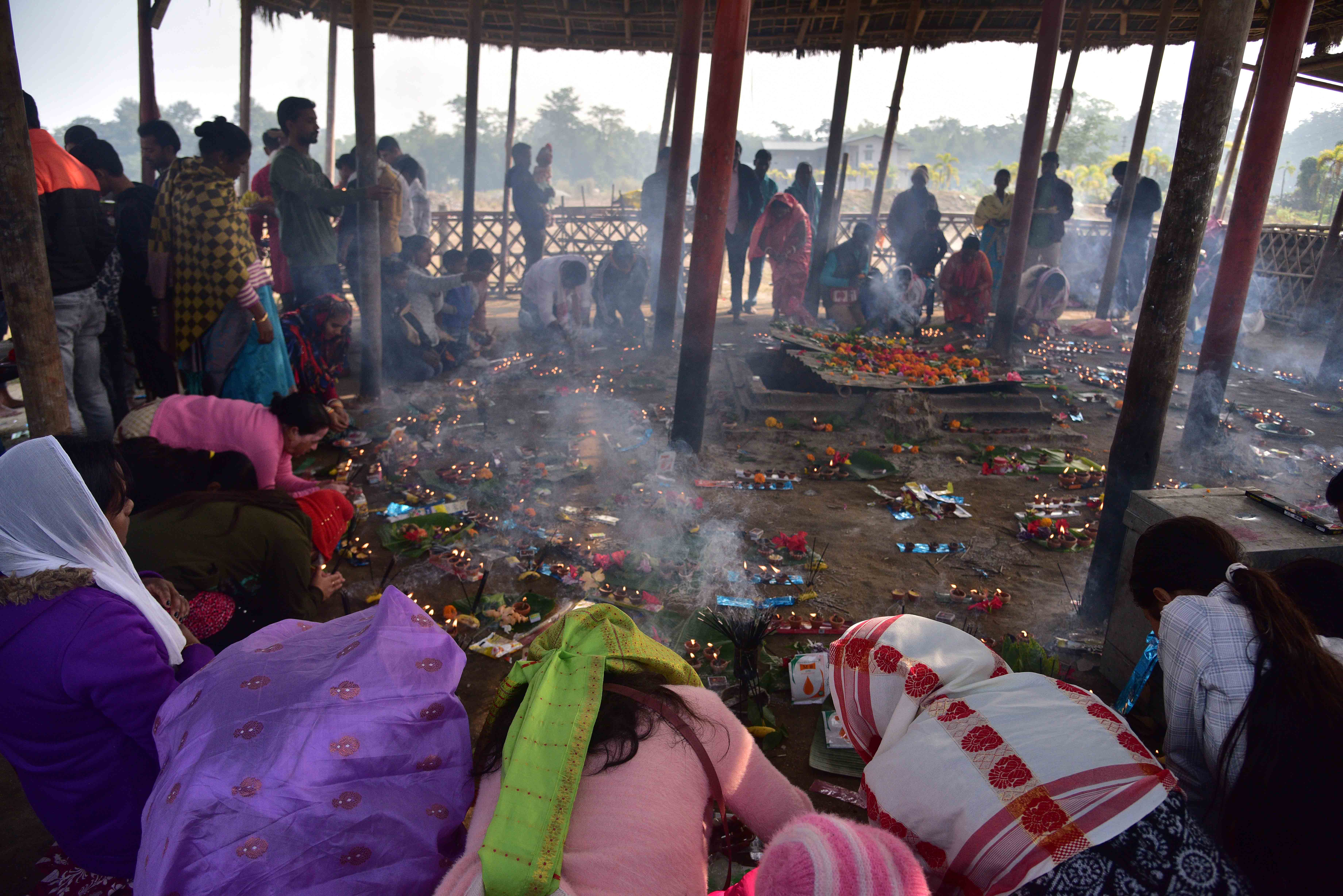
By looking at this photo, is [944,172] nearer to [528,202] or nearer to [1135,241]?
[1135,241]

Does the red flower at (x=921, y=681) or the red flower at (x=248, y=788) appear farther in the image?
the red flower at (x=921, y=681)

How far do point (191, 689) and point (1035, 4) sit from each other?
13286mm

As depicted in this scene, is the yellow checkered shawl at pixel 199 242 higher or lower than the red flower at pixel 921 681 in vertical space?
higher

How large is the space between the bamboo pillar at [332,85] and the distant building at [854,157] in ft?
139

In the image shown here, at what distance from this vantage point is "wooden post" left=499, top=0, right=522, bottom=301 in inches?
434

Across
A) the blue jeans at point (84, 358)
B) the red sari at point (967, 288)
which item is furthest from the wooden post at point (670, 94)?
the blue jeans at point (84, 358)

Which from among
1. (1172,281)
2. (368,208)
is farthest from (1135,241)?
(368,208)

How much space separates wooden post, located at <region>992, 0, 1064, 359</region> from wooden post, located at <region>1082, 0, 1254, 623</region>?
5280 millimetres

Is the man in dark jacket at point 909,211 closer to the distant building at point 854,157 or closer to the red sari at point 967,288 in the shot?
the red sari at point 967,288

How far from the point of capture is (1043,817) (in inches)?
54.7

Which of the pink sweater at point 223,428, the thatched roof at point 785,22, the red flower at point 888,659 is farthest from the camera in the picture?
the thatched roof at point 785,22

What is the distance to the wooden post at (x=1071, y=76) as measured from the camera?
11086mm

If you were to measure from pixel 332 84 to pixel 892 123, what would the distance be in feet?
29.8

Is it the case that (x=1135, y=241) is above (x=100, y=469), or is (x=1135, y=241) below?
above
